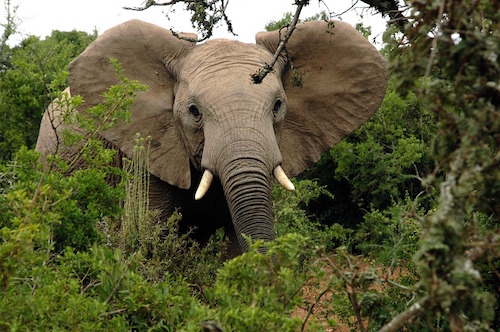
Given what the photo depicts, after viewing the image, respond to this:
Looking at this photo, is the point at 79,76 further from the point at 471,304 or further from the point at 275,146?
the point at 471,304

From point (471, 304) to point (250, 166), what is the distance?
2853 millimetres

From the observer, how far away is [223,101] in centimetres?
577

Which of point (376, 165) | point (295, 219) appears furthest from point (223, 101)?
point (376, 165)

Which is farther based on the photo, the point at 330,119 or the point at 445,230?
the point at 330,119

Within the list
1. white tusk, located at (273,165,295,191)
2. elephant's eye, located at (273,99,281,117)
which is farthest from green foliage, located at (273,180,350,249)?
white tusk, located at (273,165,295,191)

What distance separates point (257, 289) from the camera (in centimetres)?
321

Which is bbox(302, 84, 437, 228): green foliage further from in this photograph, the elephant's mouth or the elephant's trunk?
the elephant's trunk

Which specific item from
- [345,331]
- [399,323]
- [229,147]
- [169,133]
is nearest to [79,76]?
[169,133]

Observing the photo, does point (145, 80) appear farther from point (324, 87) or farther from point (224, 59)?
point (324, 87)

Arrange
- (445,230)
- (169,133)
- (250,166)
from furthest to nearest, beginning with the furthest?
(169,133) → (250,166) → (445,230)

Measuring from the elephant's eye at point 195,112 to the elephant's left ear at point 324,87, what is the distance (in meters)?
0.88

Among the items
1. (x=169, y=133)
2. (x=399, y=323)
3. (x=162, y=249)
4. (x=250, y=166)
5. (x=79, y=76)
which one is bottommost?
(x=399, y=323)

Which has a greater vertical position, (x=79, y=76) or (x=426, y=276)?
(x=79, y=76)

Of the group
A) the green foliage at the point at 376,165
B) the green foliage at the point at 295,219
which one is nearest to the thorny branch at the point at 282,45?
the green foliage at the point at 295,219
